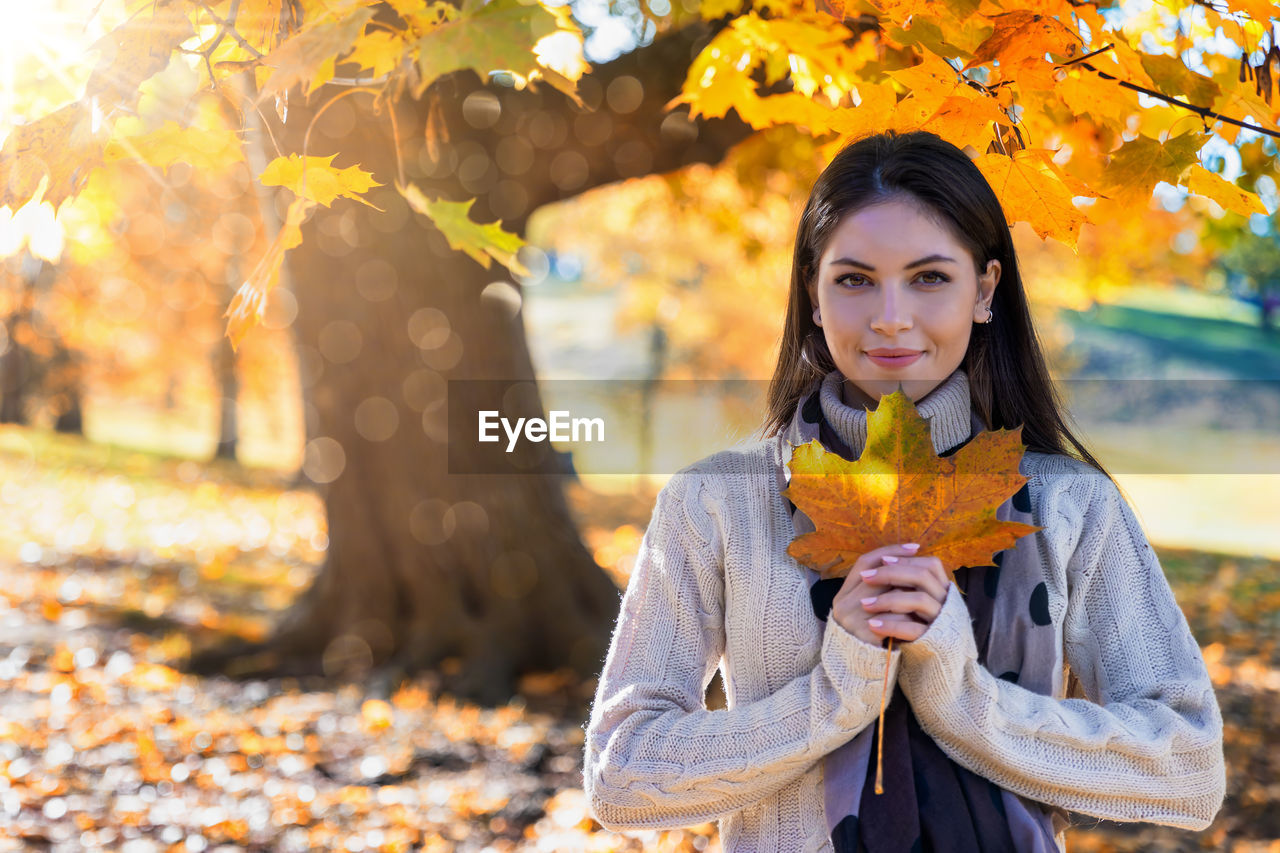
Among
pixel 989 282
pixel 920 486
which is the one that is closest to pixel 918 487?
pixel 920 486

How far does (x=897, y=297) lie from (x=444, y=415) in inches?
181

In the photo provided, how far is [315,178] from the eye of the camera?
2.15m

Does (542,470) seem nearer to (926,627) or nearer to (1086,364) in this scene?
(926,627)

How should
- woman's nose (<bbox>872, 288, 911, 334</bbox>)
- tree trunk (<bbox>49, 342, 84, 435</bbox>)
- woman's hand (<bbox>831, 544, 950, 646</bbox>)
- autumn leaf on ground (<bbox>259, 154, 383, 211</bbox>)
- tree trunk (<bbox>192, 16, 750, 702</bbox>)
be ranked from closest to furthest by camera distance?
woman's hand (<bbox>831, 544, 950, 646</bbox>) → woman's nose (<bbox>872, 288, 911, 334</bbox>) → autumn leaf on ground (<bbox>259, 154, 383, 211</bbox>) → tree trunk (<bbox>192, 16, 750, 702</bbox>) → tree trunk (<bbox>49, 342, 84, 435</bbox>)

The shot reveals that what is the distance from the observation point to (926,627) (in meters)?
1.46

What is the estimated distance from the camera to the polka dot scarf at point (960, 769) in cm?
158

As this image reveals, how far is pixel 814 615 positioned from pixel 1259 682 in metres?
6.47

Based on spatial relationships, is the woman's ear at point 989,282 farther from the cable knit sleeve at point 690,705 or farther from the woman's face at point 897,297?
the cable knit sleeve at point 690,705

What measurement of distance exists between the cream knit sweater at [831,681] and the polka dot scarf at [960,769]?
0.11ft

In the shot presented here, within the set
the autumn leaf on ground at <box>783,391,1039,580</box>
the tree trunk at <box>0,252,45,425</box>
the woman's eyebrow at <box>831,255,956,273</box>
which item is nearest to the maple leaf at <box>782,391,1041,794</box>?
the autumn leaf on ground at <box>783,391,1039,580</box>

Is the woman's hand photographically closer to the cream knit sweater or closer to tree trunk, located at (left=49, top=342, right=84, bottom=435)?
the cream knit sweater

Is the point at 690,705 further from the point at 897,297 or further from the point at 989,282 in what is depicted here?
the point at 989,282

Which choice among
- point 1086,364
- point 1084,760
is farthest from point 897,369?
point 1086,364

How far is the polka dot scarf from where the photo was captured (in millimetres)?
1576
